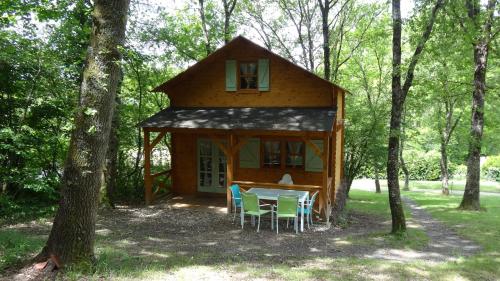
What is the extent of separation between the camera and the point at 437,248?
8.76 metres

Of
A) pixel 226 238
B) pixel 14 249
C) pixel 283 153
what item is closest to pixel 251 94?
pixel 283 153

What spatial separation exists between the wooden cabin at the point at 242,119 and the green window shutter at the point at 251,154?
0.04 meters

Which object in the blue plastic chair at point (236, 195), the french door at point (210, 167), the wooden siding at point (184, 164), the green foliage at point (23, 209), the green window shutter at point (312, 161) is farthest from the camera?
the wooden siding at point (184, 164)

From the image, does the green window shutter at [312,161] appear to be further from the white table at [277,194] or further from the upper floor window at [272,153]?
the white table at [277,194]

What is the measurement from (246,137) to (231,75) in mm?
2522

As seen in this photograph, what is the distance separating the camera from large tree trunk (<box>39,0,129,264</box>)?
5.01 m

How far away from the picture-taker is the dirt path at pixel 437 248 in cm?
770

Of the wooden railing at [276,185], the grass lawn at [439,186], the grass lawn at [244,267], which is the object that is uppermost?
the wooden railing at [276,185]

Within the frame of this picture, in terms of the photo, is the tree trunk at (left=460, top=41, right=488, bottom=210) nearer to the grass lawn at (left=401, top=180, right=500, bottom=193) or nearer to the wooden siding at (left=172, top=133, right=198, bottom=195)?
the wooden siding at (left=172, top=133, right=198, bottom=195)

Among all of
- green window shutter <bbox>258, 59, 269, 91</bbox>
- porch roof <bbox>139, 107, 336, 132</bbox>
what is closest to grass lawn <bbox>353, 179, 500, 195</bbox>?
porch roof <bbox>139, 107, 336, 132</bbox>

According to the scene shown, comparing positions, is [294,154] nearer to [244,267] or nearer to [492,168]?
[244,267]

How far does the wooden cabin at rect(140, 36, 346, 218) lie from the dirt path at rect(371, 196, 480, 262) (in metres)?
3.09

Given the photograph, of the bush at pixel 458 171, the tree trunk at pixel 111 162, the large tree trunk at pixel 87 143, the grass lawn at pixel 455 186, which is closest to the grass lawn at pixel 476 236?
the large tree trunk at pixel 87 143

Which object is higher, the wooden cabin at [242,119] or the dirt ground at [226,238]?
the wooden cabin at [242,119]
